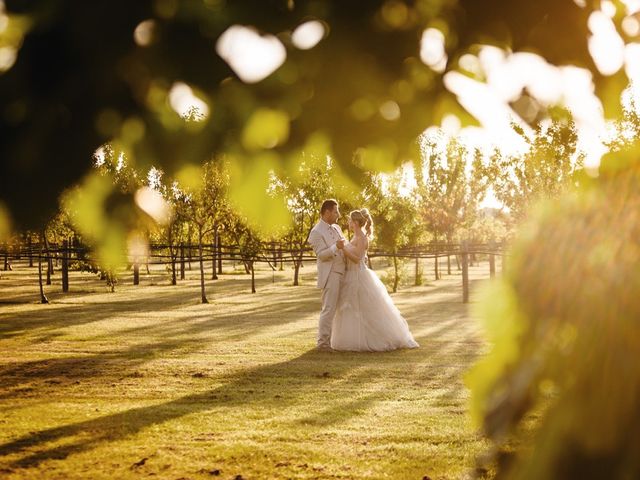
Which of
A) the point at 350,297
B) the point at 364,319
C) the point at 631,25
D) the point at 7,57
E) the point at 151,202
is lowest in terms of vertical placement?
the point at 364,319

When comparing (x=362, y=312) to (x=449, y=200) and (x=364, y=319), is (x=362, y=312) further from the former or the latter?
(x=449, y=200)

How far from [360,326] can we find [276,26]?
7954mm

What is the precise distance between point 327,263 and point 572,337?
881 centimetres

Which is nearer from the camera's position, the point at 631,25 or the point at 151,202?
the point at 151,202

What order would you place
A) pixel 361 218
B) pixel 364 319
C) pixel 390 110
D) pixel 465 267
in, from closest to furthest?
1. pixel 390 110
2. pixel 364 319
3. pixel 361 218
4. pixel 465 267

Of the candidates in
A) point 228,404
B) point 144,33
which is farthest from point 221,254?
point 144,33

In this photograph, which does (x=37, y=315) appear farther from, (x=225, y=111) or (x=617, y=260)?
(x=617, y=260)

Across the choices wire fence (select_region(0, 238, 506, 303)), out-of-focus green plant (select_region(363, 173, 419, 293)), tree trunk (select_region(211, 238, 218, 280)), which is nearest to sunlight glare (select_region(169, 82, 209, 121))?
wire fence (select_region(0, 238, 506, 303))

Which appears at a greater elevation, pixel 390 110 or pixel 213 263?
pixel 390 110

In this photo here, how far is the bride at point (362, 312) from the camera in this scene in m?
10.2

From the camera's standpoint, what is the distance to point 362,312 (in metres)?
10.5

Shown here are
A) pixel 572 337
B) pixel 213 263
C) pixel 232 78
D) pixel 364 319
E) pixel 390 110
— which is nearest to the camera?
pixel 572 337

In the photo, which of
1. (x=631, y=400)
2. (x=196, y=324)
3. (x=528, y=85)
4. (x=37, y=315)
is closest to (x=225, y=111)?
(x=528, y=85)

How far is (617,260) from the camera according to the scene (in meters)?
1.95
